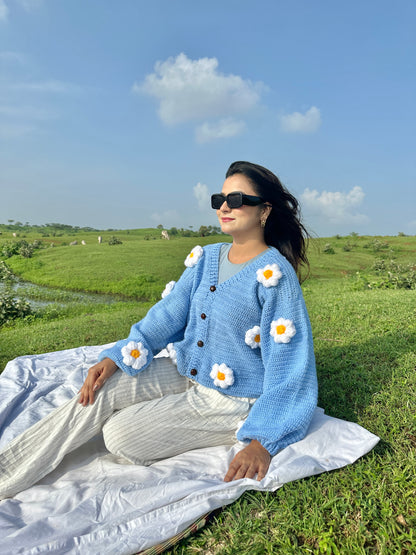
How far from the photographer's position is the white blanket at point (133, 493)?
1922 mm

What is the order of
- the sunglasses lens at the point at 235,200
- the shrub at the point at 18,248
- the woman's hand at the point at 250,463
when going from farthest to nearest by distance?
the shrub at the point at 18,248 < the sunglasses lens at the point at 235,200 < the woman's hand at the point at 250,463

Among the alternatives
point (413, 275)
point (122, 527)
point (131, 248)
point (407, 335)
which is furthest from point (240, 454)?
point (131, 248)

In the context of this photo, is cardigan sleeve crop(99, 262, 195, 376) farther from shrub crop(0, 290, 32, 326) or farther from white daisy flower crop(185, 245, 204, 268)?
shrub crop(0, 290, 32, 326)

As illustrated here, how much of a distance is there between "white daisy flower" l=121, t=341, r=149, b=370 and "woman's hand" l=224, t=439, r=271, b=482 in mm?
752

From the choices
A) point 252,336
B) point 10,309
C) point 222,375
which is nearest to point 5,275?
point 10,309

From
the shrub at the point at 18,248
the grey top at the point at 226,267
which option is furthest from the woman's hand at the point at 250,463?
the shrub at the point at 18,248

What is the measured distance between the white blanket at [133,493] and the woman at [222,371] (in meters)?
0.08

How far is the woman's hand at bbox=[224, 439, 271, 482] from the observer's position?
2.19 m

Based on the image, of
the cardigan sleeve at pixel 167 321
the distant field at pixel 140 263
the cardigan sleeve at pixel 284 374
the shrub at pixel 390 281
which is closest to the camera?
the cardigan sleeve at pixel 284 374

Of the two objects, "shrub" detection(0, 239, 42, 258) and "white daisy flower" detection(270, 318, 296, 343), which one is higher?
"shrub" detection(0, 239, 42, 258)

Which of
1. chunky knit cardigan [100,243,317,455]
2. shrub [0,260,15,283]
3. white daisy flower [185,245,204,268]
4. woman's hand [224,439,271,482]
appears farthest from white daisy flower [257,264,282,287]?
shrub [0,260,15,283]

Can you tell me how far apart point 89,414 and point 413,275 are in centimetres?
988

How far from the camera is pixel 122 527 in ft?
6.49

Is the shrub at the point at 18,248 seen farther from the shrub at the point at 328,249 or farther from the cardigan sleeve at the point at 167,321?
the cardigan sleeve at the point at 167,321
